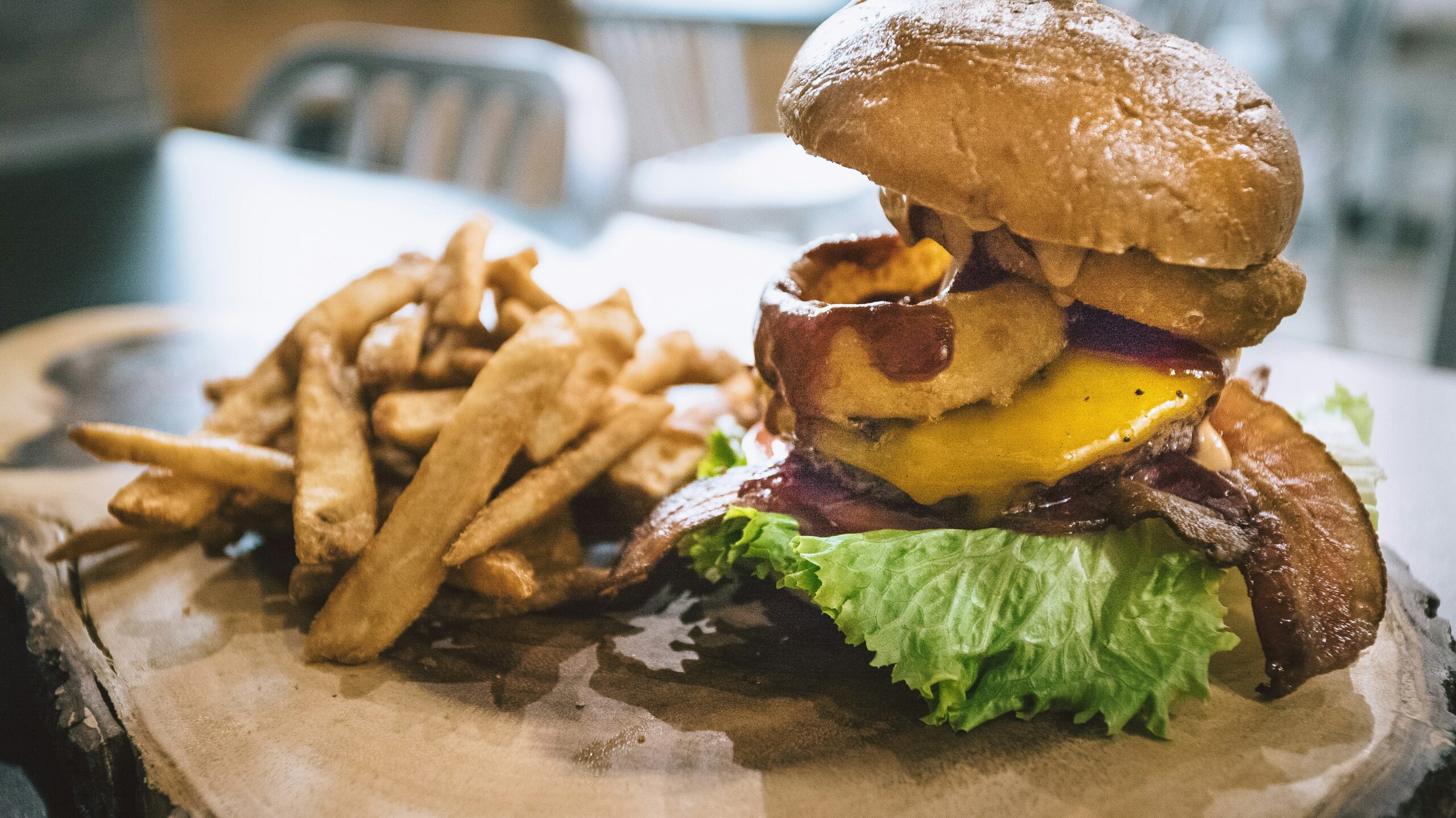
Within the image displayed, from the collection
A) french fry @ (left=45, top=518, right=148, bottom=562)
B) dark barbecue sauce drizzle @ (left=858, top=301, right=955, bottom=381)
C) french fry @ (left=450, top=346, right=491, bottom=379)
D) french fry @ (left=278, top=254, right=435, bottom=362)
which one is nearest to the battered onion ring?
dark barbecue sauce drizzle @ (left=858, top=301, right=955, bottom=381)

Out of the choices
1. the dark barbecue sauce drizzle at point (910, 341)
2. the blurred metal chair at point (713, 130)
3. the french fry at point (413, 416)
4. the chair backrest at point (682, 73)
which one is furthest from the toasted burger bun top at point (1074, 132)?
the chair backrest at point (682, 73)

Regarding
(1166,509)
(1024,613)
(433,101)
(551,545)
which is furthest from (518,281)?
(433,101)

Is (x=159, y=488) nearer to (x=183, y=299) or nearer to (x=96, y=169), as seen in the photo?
(x=183, y=299)

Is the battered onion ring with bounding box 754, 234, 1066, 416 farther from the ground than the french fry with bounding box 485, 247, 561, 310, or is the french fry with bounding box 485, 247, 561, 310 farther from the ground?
the battered onion ring with bounding box 754, 234, 1066, 416

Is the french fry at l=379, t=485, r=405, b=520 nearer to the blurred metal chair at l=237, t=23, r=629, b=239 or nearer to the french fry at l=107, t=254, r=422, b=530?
the french fry at l=107, t=254, r=422, b=530

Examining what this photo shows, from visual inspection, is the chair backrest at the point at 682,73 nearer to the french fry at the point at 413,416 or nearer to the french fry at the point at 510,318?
the french fry at the point at 510,318

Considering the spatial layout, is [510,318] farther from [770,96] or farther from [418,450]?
[770,96]
